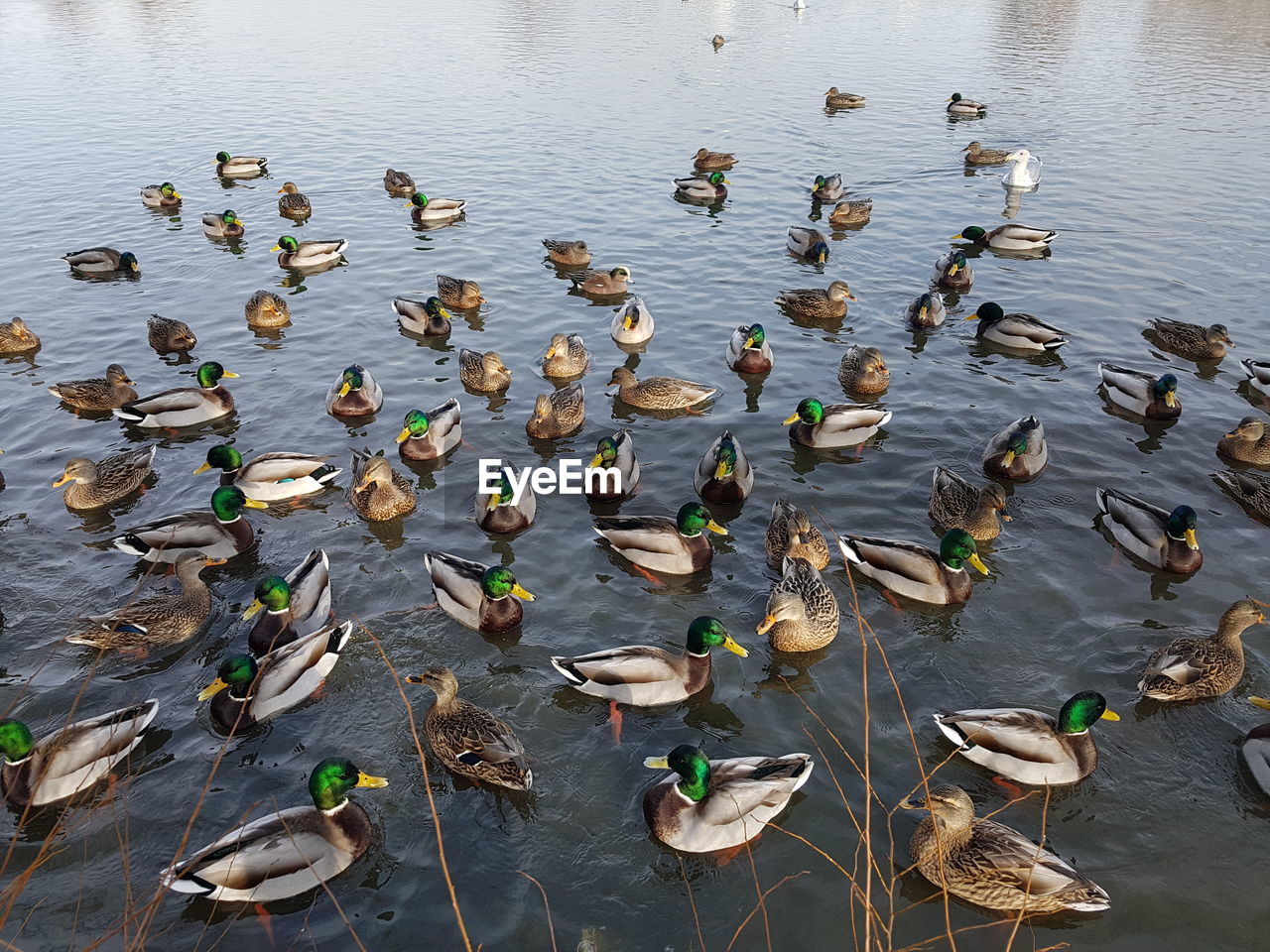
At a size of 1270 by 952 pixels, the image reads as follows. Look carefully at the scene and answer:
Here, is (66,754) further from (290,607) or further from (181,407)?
(181,407)

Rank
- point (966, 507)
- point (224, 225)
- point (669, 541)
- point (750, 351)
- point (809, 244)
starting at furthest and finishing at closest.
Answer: point (224, 225) → point (809, 244) → point (750, 351) → point (966, 507) → point (669, 541)

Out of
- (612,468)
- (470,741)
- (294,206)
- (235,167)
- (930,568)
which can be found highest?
(235,167)

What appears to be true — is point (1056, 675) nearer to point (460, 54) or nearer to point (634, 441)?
point (634, 441)

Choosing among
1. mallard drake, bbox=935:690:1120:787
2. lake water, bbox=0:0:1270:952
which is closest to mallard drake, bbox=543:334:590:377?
lake water, bbox=0:0:1270:952

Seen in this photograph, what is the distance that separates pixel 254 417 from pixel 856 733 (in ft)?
30.4

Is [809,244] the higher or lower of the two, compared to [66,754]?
higher

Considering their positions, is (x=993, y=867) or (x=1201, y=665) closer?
(x=993, y=867)

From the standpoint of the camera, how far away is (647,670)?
744cm

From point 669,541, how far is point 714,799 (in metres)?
3.21

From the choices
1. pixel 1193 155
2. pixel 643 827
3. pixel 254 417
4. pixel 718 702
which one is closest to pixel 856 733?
pixel 718 702

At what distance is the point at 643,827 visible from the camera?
256 inches

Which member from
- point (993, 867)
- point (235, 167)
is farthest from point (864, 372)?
point (235, 167)

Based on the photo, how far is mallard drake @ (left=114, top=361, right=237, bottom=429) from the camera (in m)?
11.7

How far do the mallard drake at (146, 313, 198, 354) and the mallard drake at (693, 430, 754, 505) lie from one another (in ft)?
29.2
